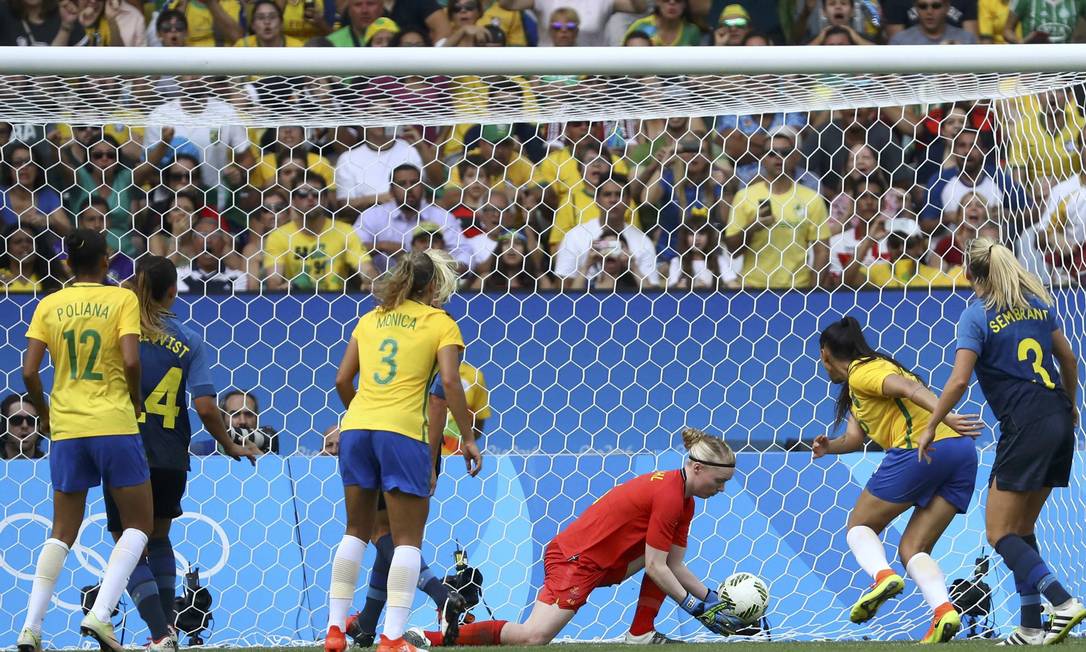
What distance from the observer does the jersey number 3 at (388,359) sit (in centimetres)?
466

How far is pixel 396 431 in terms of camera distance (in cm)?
460

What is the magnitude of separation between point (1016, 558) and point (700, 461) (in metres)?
1.17

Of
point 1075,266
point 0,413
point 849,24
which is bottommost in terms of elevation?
point 0,413

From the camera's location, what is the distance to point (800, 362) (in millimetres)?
6957

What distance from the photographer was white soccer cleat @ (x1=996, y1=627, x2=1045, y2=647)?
5016mm

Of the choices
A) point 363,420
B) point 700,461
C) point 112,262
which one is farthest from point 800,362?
point 112,262

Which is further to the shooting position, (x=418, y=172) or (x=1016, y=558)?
(x=418, y=172)

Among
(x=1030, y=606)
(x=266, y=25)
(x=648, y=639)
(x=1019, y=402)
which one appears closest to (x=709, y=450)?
(x=648, y=639)

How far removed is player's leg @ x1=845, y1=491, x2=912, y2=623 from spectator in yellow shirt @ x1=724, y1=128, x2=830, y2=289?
2.06 meters

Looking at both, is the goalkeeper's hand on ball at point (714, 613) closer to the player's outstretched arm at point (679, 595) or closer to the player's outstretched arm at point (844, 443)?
the player's outstretched arm at point (679, 595)

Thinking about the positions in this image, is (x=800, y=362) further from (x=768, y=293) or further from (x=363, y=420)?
(x=363, y=420)

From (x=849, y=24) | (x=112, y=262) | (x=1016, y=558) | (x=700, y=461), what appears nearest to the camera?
(x=1016, y=558)

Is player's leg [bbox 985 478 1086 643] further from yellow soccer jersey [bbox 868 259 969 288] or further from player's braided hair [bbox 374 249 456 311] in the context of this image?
player's braided hair [bbox 374 249 456 311]

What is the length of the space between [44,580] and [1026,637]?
11.1ft
